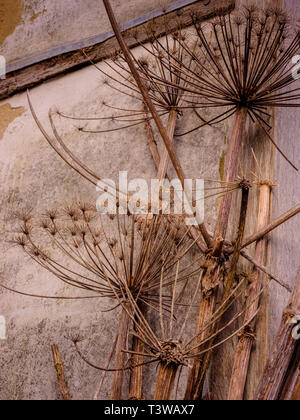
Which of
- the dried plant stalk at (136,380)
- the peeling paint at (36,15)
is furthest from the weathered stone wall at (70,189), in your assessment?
the peeling paint at (36,15)

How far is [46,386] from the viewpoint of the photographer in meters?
3.38

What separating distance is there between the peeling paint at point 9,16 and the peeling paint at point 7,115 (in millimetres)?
1043

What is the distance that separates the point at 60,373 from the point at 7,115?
2696mm

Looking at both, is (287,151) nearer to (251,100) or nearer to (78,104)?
(251,100)

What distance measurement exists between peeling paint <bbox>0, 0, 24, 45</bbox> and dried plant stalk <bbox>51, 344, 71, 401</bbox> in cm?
368

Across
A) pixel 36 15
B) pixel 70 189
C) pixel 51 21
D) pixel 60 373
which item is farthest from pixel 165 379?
pixel 36 15

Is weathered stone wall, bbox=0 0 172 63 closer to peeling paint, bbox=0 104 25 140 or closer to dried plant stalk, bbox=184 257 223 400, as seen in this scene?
peeling paint, bbox=0 104 25 140

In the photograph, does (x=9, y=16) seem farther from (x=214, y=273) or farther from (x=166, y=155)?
(x=214, y=273)

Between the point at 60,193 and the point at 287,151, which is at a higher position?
the point at 287,151

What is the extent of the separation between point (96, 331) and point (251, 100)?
1699 mm

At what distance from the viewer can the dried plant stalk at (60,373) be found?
10.5ft

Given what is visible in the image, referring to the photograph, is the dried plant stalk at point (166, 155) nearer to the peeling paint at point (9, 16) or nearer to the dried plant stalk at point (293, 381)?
the dried plant stalk at point (293, 381)

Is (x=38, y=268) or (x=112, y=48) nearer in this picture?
(x=38, y=268)
